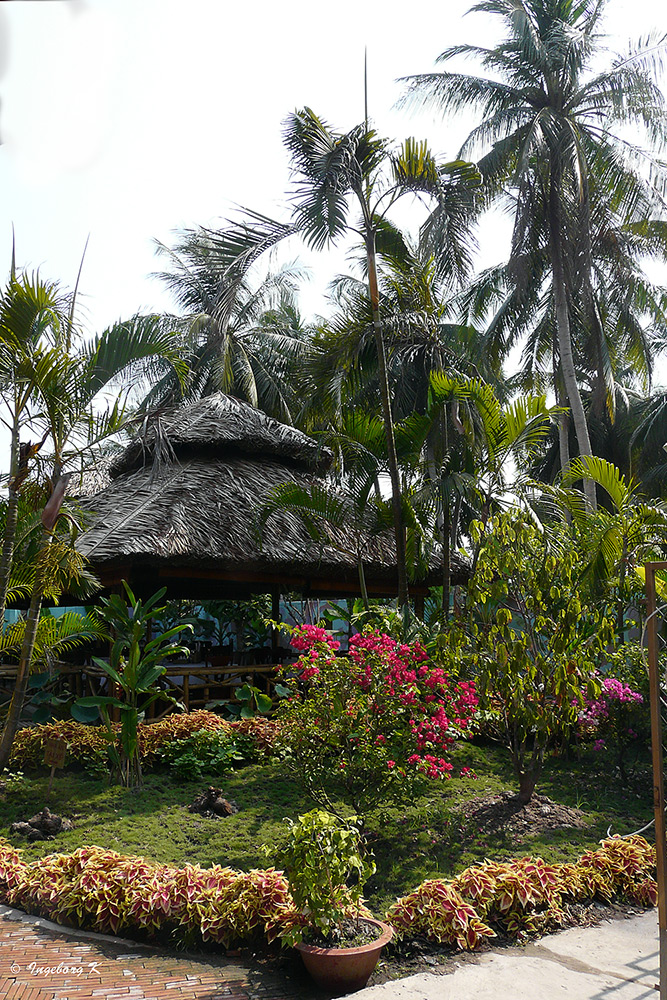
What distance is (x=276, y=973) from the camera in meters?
3.84

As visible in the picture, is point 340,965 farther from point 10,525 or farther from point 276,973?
point 10,525

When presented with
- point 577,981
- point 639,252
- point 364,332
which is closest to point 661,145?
point 639,252

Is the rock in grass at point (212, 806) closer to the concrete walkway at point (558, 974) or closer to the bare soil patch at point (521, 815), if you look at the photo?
the bare soil patch at point (521, 815)

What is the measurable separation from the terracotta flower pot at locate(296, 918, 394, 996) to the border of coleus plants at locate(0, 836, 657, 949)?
15cm

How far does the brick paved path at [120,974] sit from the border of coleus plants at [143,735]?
3.42 meters

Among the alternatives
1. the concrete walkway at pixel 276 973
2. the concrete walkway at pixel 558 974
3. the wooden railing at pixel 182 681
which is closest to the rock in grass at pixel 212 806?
the concrete walkway at pixel 276 973

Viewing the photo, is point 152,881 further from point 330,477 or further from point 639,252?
point 639,252

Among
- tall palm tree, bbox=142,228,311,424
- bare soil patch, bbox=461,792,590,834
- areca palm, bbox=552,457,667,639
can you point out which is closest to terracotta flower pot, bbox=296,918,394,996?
bare soil patch, bbox=461,792,590,834

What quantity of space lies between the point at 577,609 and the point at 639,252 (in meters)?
11.8

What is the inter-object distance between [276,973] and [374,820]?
2313 mm

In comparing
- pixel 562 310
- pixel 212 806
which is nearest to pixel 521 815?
pixel 212 806

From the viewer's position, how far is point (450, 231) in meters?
9.04

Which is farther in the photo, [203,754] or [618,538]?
[618,538]

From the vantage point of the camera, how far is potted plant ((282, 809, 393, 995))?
3.62 metres
